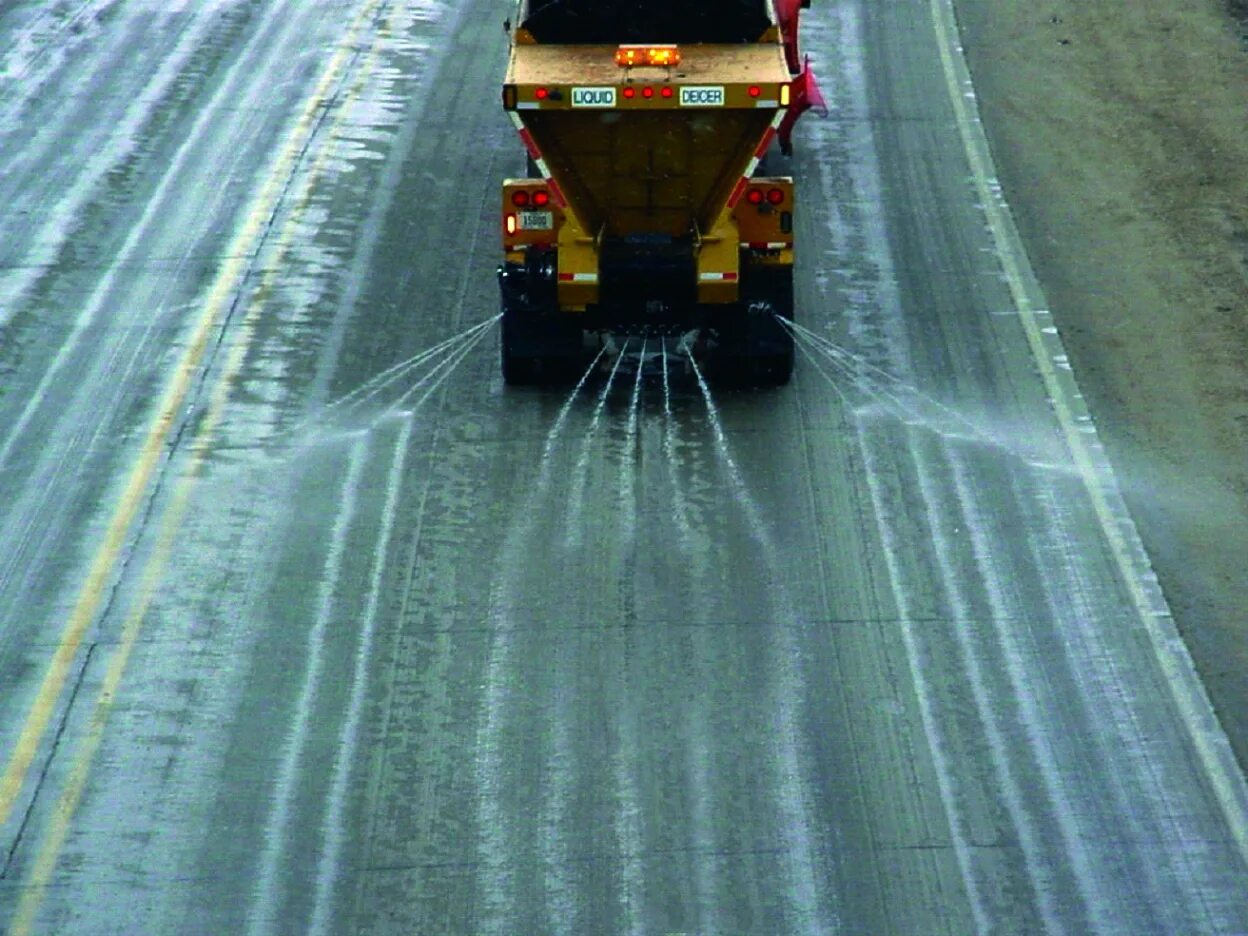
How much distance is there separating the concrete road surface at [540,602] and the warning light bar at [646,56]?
257 cm

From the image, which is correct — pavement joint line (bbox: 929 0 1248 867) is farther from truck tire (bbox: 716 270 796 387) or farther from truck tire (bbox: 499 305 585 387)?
truck tire (bbox: 499 305 585 387)

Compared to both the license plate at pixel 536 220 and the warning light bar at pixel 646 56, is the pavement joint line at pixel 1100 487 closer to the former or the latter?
the warning light bar at pixel 646 56

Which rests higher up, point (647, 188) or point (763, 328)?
point (647, 188)

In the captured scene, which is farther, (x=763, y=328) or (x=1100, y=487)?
(x=763, y=328)

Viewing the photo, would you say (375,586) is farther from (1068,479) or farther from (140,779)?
(1068,479)

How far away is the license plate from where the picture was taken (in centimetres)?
1592

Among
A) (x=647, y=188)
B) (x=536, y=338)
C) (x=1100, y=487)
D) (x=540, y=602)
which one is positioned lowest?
(x=1100, y=487)

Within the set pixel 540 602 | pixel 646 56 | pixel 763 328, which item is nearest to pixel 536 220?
pixel 646 56

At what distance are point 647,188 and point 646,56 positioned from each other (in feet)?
3.30

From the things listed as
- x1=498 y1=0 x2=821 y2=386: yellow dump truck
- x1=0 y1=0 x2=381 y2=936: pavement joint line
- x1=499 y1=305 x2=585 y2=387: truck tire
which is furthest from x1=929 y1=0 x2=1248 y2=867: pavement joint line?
x1=0 y1=0 x2=381 y2=936: pavement joint line

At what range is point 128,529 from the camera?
555 inches

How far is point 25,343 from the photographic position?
1706cm

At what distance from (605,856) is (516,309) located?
6221 millimetres

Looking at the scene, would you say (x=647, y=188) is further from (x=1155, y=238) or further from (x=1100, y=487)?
(x=1155, y=238)
